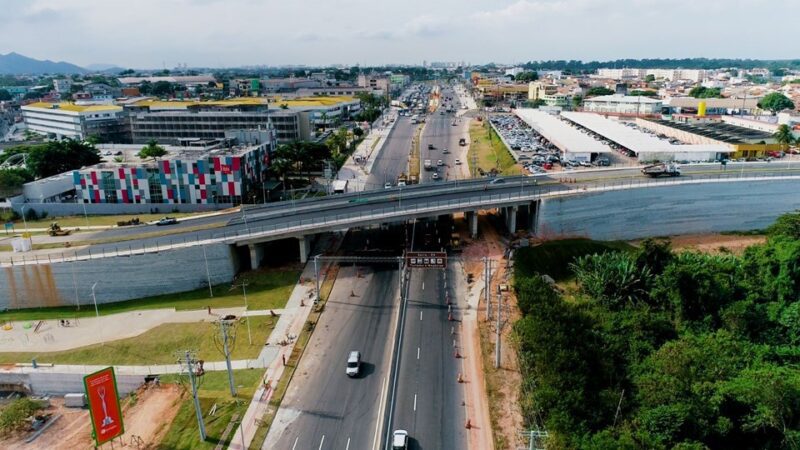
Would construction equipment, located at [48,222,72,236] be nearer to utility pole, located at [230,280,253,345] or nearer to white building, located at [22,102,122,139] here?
utility pole, located at [230,280,253,345]

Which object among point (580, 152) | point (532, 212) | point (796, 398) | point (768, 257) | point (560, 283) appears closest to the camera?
point (796, 398)

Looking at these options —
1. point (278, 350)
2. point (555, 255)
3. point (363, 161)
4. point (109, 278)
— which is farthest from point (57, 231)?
point (555, 255)

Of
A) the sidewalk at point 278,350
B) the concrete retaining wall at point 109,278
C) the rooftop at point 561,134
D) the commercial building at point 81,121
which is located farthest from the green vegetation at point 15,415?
the commercial building at point 81,121

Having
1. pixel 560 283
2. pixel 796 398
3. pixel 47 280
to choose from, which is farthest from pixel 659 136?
pixel 47 280

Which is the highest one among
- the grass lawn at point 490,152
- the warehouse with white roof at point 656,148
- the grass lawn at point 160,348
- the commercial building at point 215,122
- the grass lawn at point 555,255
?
the commercial building at point 215,122

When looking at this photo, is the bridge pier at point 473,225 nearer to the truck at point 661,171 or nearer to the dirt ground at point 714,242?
the dirt ground at point 714,242

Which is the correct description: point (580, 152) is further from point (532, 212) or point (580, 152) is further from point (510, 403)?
point (510, 403)
